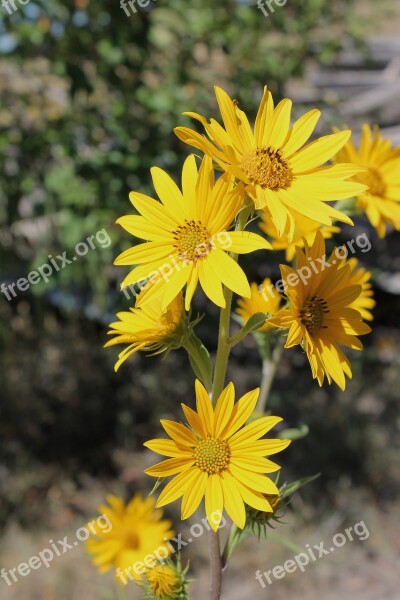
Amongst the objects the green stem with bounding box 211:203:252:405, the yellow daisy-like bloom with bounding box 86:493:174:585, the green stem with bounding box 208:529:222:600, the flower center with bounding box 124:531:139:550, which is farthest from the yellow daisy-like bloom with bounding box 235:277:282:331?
the flower center with bounding box 124:531:139:550

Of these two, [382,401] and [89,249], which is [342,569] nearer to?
[382,401]

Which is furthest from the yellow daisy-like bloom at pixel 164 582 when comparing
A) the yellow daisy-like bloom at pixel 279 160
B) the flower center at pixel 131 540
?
the flower center at pixel 131 540

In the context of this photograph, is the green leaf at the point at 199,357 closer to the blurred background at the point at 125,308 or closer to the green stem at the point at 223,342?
the green stem at the point at 223,342

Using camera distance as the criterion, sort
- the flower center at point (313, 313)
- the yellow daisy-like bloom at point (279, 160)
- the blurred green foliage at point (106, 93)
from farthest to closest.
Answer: the blurred green foliage at point (106, 93)
the flower center at point (313, 313)
the yellow daisy-like bloom at point (279, 160)

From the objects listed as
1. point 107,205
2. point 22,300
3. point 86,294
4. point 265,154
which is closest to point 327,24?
point 107,205

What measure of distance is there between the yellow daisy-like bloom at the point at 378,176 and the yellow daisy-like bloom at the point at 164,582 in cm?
80

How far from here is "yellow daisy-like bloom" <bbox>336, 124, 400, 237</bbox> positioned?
1358 mm

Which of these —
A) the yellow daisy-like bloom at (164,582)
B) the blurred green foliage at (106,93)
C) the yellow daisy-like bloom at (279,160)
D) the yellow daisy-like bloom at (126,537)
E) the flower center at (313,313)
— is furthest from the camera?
the blurred green foliage at (106,93)

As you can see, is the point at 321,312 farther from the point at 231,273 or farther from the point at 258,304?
the point at 258,304

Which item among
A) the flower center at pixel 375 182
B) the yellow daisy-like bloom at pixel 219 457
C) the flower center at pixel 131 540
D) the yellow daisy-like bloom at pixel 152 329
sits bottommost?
the flower center at pixel 131 540

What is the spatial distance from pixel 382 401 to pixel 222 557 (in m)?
A: 2.83

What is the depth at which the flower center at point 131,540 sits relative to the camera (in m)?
2.29

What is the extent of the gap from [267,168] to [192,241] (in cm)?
16

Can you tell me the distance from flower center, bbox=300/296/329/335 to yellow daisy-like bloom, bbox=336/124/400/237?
408 millimetres
